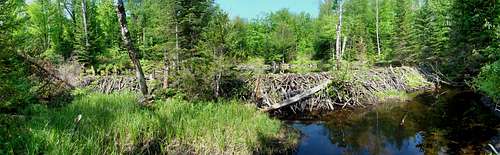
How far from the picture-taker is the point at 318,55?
49.5m

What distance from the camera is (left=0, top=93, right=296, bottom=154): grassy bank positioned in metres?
6.63

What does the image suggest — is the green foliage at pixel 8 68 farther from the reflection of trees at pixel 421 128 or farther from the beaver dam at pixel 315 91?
the beaver dam at pixel 315 91

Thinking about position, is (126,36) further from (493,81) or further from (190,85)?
(493,81)

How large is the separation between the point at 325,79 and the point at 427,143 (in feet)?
22.5

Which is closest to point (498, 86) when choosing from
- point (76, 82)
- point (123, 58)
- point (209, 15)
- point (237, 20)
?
point (237, 20)

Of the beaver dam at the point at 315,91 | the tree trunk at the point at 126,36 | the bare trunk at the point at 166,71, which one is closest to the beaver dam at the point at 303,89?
the beaver dam at the point at 315,91

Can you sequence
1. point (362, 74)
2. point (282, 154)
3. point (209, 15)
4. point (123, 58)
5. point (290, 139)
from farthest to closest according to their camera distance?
point (123, 58), point (362, 74), point (209, 15), point (290, 139), point (282, 154)

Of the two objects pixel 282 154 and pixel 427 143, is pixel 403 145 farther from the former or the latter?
pixel 282 154

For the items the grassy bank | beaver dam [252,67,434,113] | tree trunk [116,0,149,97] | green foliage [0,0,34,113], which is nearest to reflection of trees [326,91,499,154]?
beaver dam [252,67,434,113]

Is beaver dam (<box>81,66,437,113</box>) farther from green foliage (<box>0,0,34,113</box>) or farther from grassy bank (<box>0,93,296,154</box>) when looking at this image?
green foliage (<box>0,0,34,113</box>)

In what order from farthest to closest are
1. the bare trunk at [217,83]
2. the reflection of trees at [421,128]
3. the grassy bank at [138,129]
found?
1. the bare trunk at [217,83]
2. the reflection of trees at [421,128]
3. the grassy bank at [138,129]

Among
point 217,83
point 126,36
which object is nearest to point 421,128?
point 217,83

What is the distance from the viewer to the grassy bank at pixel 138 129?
6.63 metres

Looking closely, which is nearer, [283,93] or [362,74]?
[283,93]
